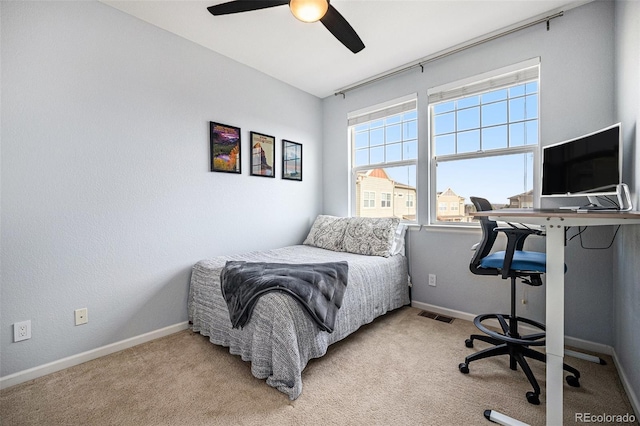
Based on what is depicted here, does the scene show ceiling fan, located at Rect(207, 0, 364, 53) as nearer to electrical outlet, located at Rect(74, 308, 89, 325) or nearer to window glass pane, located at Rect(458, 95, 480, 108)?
window glass pane, located at Rect(458, 95, 480, 108)

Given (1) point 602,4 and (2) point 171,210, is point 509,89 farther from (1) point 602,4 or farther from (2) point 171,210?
(2) point 171,210

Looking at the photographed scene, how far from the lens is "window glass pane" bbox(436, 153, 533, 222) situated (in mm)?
2475

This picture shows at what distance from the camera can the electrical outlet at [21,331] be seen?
177 cm

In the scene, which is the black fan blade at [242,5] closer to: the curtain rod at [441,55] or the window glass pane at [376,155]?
the curtain rod at [441,55]

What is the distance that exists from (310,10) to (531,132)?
2.08m

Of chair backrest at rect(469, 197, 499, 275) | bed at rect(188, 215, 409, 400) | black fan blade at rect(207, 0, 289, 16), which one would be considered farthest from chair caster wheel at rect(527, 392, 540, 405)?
black fan blade at rect(207, 0, 289, 16)

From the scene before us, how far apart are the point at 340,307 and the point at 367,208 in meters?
1.76

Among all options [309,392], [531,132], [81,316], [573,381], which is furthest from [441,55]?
[81,316]

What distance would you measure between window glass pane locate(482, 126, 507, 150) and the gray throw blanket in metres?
1.78

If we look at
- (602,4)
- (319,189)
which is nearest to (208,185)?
(319,189)

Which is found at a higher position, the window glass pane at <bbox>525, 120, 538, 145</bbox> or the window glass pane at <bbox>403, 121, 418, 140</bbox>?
the window glass pane at <bbox>403, 121, 418, 140</bbox>

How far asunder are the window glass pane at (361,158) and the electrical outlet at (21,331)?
329cm

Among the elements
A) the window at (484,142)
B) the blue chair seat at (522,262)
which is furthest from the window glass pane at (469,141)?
the blue chair seat at (522,262)

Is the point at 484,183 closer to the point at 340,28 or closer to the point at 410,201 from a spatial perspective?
the point at 410,201
